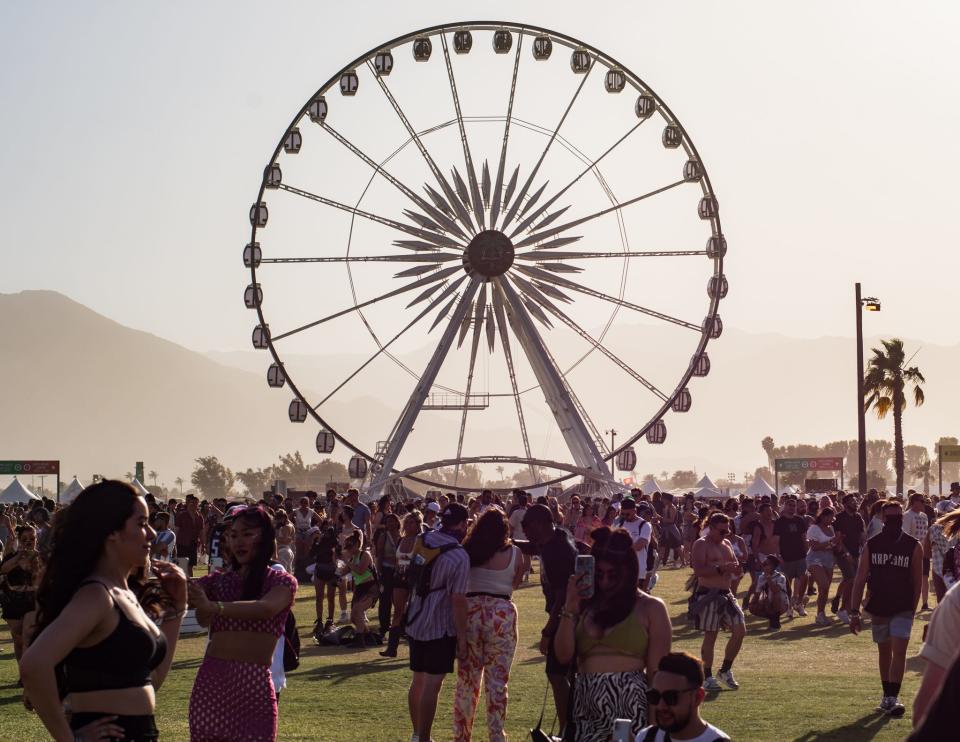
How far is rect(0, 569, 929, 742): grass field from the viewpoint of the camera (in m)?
11.7

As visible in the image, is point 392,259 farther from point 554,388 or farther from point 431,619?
point 431,619

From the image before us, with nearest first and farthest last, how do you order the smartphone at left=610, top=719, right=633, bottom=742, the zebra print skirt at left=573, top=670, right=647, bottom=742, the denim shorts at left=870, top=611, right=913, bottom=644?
the smartphone at left=610, top=719, right=633, bottom=742, the zebra print skirt at left=573, top=670, right=647, bottom=742, the denim shorts at left=870, top=611, right=913, bottom=644

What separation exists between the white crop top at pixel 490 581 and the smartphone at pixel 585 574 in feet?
9.93

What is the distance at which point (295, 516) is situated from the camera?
98.2 ft

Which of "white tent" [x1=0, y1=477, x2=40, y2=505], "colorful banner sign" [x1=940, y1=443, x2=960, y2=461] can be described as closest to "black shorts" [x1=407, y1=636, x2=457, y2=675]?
"white tent" [x1=0, y1=477, x2=40, y2=505]

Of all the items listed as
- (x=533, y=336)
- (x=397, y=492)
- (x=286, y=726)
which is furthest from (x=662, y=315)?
(x=286, y=726)

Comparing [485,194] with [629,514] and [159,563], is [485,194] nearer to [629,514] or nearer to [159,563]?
[629,514]

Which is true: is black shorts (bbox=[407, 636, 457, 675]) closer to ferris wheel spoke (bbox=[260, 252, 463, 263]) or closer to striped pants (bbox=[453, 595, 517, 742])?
striped pants (bbox=[453, 595, 517, 742])

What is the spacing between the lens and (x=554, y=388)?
1574 inches

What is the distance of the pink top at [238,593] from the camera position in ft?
21.2

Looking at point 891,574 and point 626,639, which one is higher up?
point 891,574

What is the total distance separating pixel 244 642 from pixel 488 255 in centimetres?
3251

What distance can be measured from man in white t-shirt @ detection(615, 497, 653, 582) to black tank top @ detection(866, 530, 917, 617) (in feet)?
13.4

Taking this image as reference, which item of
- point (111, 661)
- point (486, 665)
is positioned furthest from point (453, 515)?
point (111, 661)
